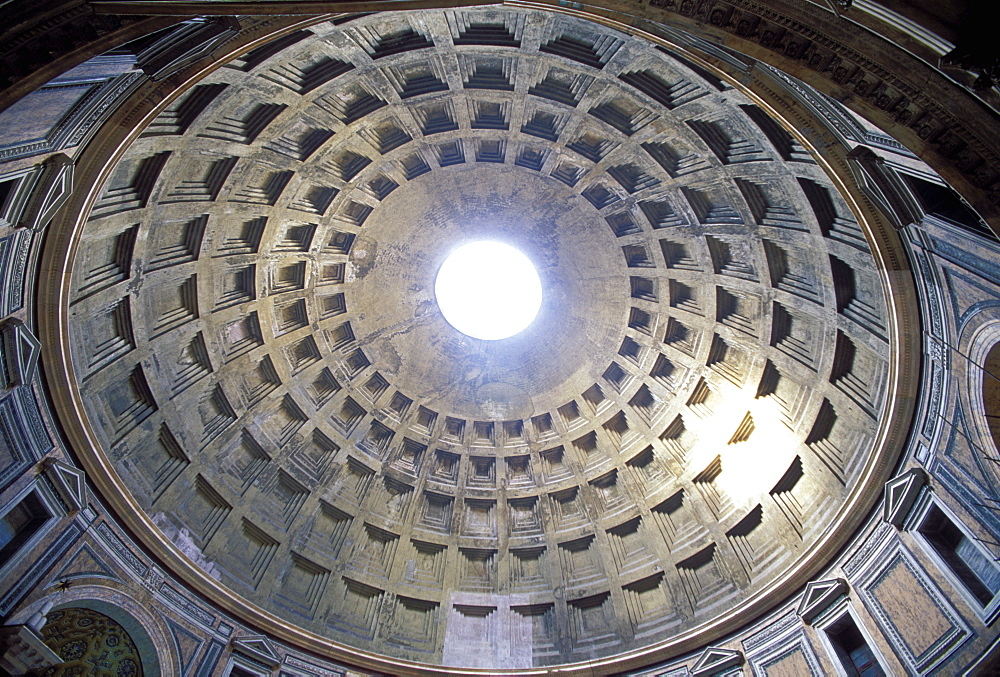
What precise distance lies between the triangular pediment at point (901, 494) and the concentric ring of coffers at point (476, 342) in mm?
1594

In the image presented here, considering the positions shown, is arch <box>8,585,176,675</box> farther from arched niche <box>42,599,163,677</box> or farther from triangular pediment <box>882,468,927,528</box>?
triangular pediment <box>882,468,927,528</box>

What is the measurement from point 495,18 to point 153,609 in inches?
819

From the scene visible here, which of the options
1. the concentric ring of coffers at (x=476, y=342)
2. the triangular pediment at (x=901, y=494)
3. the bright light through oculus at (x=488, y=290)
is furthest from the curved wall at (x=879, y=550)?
the bright light through oculus at (x=488, y=290)

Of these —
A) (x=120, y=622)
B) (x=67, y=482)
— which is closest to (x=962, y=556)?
(x=120, y=622)

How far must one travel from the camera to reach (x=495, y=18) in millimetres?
18547

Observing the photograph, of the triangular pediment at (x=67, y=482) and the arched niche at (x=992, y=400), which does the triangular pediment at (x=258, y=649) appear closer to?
the triangular pediment at (x=67, y=482)

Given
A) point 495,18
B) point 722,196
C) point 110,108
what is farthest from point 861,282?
point 110,108

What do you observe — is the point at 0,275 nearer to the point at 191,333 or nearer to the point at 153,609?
the point at 191,333

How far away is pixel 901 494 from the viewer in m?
17.8

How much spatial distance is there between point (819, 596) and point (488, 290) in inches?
812

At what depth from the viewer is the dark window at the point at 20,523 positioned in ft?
54.5

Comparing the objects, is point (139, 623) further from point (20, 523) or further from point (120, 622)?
point (20, 523)

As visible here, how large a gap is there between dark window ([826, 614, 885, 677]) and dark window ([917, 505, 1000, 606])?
3594 millimetres

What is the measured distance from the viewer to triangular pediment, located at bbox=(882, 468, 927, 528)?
1734 cm
